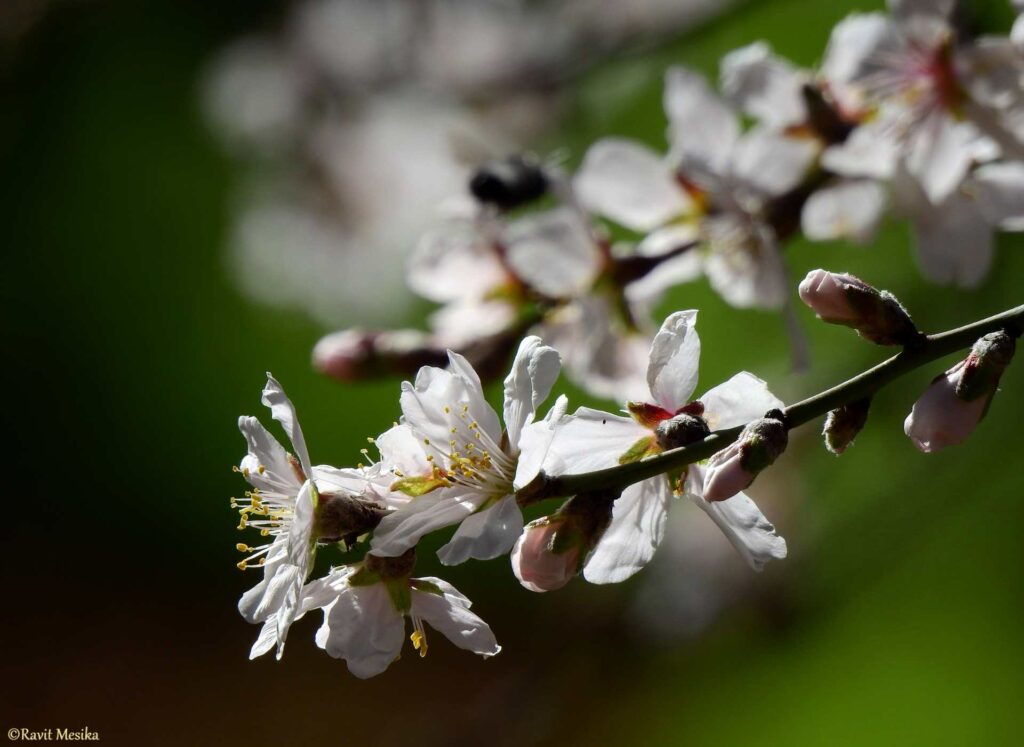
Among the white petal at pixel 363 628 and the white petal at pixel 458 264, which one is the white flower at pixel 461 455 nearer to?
the white petal at pixel 363 628

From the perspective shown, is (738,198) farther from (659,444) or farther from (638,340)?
(659,444)

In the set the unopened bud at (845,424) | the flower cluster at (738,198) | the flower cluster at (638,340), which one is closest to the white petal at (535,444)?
the flower cluster at (638,340)

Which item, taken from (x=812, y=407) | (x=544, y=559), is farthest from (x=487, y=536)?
(x=812, y=407)

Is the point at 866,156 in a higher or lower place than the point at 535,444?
higher

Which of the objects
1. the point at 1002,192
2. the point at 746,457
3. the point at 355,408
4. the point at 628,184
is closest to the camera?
the point at 746,457

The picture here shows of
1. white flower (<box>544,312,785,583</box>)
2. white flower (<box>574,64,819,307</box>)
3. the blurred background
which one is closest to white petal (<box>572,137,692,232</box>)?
white flower (<box>574,64,819,307</box>)

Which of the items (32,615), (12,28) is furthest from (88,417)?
(12,28)

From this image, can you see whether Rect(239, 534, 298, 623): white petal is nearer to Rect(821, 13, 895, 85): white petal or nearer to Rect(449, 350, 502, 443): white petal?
Rect(449, 350, 502, 443): white petal

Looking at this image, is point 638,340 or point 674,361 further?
point 638,340
